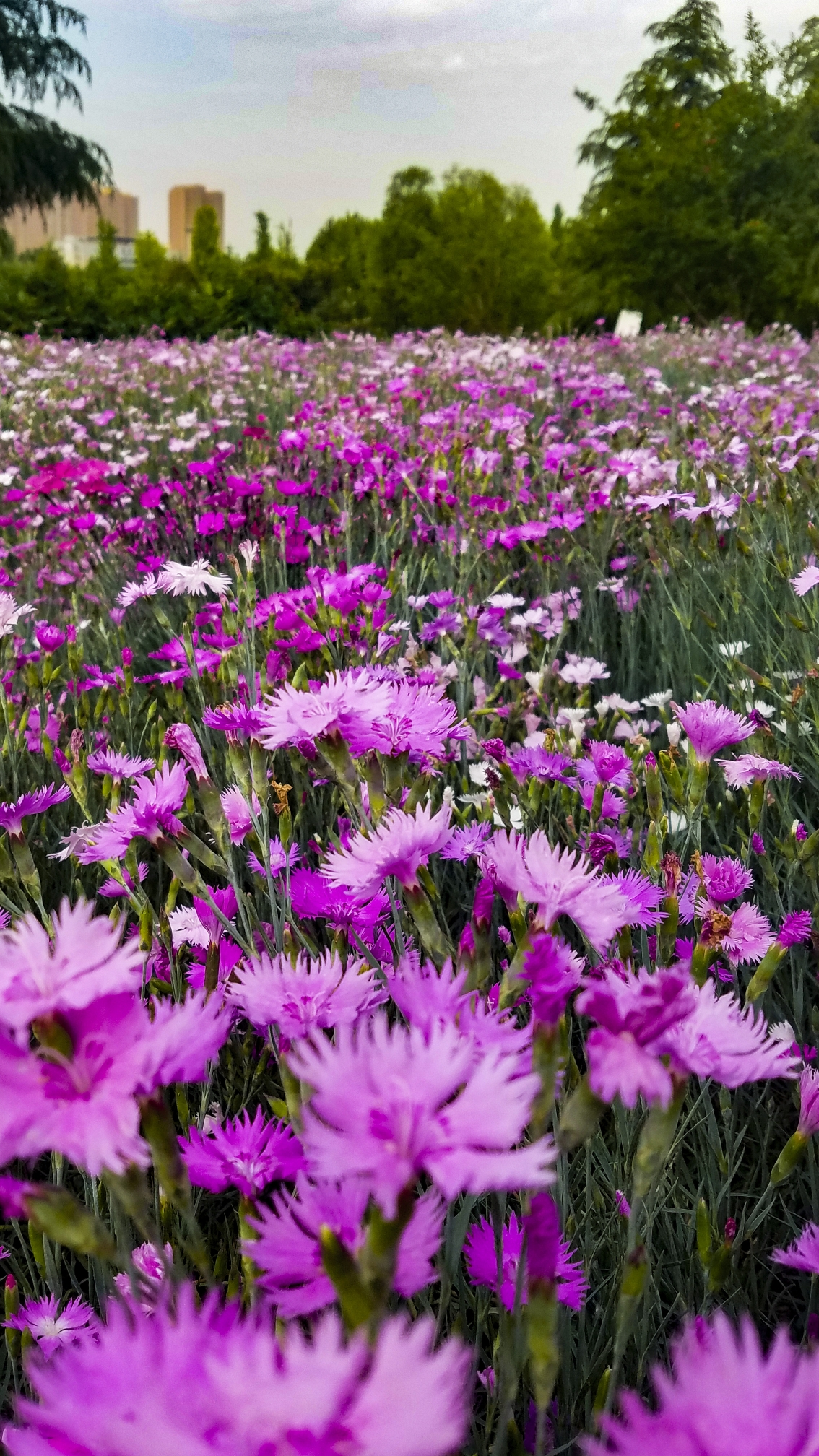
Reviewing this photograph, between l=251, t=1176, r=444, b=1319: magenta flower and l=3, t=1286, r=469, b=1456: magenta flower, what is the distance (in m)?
0.12

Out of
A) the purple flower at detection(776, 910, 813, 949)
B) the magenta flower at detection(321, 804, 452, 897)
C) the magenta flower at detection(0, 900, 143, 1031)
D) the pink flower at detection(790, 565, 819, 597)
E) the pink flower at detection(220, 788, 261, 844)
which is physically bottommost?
the purple flower at detection(776, 910, 813, 949)

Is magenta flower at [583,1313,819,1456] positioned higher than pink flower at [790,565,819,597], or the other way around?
pink flower at [790,565,819,597]

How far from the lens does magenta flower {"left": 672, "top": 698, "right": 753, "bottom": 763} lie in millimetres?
1098

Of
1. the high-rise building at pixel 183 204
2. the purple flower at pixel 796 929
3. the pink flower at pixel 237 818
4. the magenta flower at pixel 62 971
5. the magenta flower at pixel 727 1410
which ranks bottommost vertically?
the purple flower at pixel 796 929

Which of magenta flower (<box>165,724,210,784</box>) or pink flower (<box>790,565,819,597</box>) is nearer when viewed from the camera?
magenta flower (<box>165,724,210,784</box>)

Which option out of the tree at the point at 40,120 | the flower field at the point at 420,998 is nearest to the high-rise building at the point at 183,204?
the tree at the point at 40,120

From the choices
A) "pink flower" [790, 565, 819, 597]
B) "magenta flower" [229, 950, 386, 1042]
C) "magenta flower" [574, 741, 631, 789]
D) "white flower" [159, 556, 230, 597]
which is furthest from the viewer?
"pink flower" [790, 565, 819, 597]

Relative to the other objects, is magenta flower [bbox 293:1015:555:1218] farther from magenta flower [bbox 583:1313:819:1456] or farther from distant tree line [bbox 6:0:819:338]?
distant tree line [bbox 6:0:819:338]

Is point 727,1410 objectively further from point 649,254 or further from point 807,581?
point 649,254

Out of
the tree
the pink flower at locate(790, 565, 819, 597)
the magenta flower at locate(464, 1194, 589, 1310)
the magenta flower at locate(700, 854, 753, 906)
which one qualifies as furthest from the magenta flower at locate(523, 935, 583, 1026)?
the tree

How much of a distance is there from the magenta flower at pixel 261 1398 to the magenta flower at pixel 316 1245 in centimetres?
12

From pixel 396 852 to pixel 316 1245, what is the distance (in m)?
0.31

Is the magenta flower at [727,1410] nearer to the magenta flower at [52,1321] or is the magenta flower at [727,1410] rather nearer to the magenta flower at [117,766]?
the magenta flower at [52,1321]

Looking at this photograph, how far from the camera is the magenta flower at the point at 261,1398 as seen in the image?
0.27m
